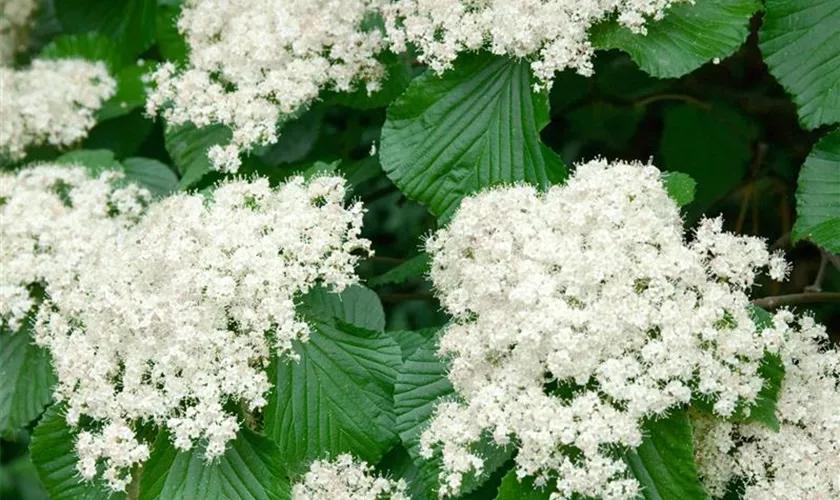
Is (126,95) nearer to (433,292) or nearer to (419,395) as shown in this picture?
(433,292)

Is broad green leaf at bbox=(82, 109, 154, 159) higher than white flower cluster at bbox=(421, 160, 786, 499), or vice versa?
broad green leaf at bbox=(82, 109, 154, 159)

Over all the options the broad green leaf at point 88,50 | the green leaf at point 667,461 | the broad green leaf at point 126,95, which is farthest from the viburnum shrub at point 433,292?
the broad green leaf at point 88,50

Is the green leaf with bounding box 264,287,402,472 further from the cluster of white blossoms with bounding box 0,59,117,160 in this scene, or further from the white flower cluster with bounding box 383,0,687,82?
the cluster of white blossoms with bounding box 0,59,117,160

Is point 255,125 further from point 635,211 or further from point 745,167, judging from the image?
point 745,167

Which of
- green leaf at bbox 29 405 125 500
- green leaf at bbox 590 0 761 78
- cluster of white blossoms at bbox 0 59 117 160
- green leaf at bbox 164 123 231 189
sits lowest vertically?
green leaf at bbox 29 405 125 500

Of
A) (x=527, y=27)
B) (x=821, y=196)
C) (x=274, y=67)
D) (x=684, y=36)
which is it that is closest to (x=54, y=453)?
(x=274, y=67)

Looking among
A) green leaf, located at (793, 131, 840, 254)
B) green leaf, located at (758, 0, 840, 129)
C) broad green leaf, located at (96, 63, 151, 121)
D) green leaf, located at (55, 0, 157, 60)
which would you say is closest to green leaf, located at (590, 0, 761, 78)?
green leaf, located at (758, 0, 840, 129)
